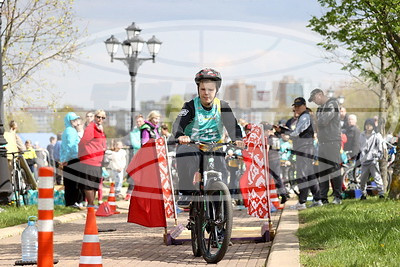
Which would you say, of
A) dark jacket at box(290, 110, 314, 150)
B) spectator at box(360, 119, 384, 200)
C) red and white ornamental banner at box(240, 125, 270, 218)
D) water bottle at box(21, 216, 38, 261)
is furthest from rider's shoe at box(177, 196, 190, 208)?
spectator at box(360, 119, 384, 200)

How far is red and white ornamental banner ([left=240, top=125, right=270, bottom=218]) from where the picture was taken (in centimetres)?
1020

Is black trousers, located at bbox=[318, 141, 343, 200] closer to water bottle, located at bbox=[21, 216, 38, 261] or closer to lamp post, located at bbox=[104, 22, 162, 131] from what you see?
water bottle, located at bbox=[21, 216, 38, 261]

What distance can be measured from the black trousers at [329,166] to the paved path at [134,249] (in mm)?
2113

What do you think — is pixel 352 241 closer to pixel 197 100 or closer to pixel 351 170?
pixel 197 100

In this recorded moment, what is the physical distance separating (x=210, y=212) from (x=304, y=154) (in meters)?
6.68

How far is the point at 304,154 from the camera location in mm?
15133

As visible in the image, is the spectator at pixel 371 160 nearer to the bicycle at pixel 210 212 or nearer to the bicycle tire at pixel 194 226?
the bicycle tire at pixel 194 226

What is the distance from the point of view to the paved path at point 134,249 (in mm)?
8539

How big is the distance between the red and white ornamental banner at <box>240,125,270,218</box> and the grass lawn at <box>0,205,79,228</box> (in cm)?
367

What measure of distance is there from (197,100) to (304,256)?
233 cm

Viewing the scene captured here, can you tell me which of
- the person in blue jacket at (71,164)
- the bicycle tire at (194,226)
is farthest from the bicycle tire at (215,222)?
the person in blue jacket at (71,164)

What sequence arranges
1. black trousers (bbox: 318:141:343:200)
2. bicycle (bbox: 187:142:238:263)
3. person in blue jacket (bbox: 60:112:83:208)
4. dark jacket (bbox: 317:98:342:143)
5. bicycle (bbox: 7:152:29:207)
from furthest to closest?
person in blue jacket (bbox: 60:112:83:208) < bicycle (bbox: 7:152:29:207) < black trousers (bbox: 318:141:343:200) < dark jacket (bbox: 317:98:342:143) < bicycle (bbox: 187:142:238:263)

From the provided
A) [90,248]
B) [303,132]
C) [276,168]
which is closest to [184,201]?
[90,248]

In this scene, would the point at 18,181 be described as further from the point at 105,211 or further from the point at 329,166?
the point at 329,166
